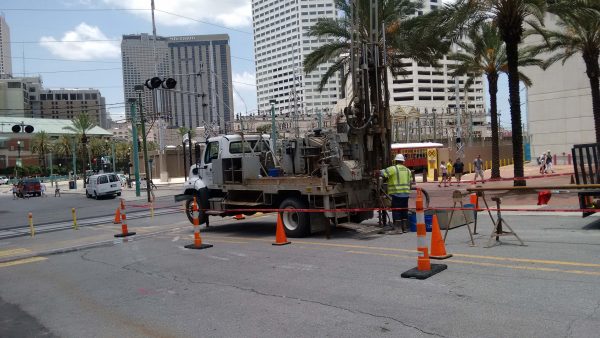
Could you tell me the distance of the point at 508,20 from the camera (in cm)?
2086

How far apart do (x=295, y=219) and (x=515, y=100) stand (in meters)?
13.9

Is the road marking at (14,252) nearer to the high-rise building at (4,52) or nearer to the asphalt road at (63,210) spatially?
the asphalt road at (63,210)

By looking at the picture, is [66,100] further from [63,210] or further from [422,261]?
[422,261]

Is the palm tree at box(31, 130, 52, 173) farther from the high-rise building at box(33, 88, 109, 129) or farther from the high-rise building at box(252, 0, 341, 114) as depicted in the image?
the high-rise building at box(252, 0, 341, 114)

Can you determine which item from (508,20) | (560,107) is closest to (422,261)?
(508,20)

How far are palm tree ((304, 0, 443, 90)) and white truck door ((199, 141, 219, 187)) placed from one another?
1059 cm

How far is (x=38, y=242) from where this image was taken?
619 inches

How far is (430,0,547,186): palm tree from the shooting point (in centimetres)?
2031

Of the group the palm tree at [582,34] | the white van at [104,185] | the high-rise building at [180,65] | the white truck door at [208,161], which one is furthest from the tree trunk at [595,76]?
the white van at [104,185]

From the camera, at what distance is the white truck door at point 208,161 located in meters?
14.9

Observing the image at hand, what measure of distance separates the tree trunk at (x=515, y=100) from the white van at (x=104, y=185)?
3000cm

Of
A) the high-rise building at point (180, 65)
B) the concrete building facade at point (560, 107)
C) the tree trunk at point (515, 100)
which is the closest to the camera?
the tree trunk at point (515, 100)

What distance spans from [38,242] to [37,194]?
40.5 meters

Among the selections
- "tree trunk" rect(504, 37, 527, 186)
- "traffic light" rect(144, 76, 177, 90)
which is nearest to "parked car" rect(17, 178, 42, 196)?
"traffic light" rect(144, 76, 177, 90)
